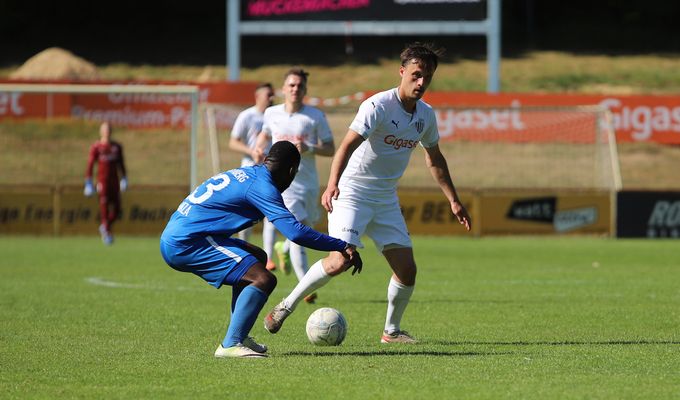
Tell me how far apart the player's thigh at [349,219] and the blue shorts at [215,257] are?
3.41 ft

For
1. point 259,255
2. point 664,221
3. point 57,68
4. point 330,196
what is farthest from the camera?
point 57,68

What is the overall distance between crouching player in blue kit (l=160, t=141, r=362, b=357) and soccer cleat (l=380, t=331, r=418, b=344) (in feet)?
4.22

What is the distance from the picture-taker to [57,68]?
39.7m

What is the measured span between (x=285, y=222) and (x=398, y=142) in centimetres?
165

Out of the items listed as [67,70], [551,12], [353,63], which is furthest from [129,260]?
[551,12]

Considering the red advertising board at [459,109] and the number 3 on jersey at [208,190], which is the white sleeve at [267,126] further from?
the red advertising board at [459,109]

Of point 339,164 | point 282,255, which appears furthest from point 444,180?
point 282,255

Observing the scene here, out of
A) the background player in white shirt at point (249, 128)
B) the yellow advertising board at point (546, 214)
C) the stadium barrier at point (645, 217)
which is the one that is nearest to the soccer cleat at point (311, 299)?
the background player in white shirt at point (249, 128)

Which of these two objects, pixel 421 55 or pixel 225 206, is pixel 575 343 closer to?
pixel 421 55

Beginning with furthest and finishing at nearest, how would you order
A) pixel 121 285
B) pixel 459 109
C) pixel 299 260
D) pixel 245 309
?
pixel 459 109 → pixel 121 285 → pixel 299 260 → pixel 245 309

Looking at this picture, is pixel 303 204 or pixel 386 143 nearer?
pixel 386 143

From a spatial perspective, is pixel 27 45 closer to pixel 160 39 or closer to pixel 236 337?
pixel 160 39

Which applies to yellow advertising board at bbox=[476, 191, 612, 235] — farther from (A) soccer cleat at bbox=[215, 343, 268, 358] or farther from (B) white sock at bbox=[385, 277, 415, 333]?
(A) soccer cleat at bbox=[215, 343, 268, 358]

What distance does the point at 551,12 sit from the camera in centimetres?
5538
